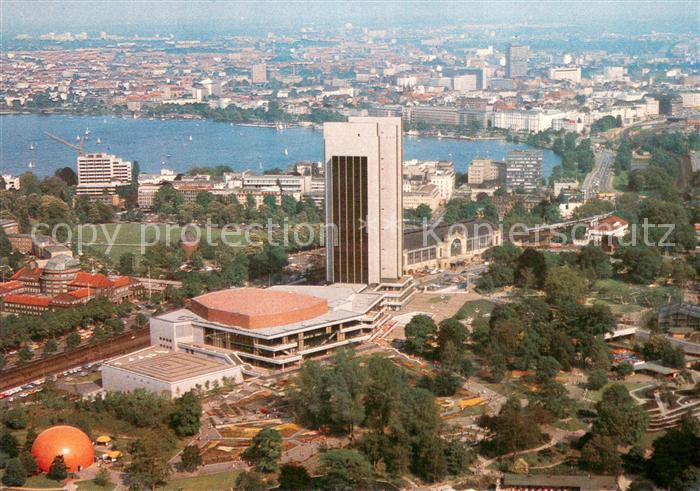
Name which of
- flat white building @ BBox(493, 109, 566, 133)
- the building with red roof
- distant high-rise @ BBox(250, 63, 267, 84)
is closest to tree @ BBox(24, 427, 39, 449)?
the building with red roof

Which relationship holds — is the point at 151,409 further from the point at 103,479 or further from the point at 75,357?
the point at 75,357

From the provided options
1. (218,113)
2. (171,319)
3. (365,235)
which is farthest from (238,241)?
(218,113)

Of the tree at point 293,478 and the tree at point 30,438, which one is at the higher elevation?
the tree at point 30,438

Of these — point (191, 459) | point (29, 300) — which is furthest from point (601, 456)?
point (29, 300)

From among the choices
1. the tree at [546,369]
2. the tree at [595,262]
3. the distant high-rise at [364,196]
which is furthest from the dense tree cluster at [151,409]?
the tree at [595,262]

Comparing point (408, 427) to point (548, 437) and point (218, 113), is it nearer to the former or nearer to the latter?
point (548, 437)

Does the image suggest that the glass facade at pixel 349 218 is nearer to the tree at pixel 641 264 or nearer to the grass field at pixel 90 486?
the tree at pixel 641 264

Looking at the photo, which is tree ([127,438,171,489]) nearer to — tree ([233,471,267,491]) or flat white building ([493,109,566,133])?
tree ([233,471,267,491])
